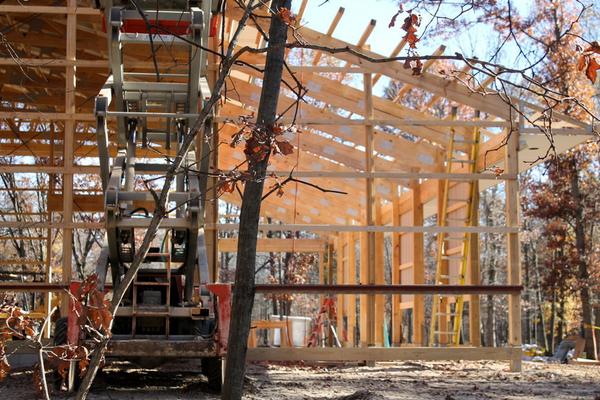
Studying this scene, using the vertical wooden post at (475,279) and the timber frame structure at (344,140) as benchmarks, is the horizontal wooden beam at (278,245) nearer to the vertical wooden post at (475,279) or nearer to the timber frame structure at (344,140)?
the timber frame structure at (344,140)

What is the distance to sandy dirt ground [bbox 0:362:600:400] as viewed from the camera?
8.26 m

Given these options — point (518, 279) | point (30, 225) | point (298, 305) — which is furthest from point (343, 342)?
point (298, 305)

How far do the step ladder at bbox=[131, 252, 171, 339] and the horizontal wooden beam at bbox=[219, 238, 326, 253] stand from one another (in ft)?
31.2

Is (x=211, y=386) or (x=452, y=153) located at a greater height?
(x=452, y=153)

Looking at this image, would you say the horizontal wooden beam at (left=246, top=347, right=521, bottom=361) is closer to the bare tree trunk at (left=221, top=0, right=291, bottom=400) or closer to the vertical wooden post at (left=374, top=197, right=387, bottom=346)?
the vertical wooden post at (left=374, top=197, right=387, bottom=346)

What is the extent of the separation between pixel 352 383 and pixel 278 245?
1046cm

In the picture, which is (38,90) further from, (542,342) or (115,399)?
(542,342)

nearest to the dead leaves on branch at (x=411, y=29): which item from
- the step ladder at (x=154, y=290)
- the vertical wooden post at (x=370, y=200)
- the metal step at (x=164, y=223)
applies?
the metal step at (x=164, y=223)

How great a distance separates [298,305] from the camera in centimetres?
4772

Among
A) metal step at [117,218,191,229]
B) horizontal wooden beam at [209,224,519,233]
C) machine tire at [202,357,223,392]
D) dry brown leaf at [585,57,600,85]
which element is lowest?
machine tire at [202,357,223,392]

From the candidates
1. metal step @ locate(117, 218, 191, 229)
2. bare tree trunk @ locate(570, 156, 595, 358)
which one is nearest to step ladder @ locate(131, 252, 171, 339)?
metal step @ locate(117, 218, 191, 229)

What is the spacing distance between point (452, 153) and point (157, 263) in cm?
633

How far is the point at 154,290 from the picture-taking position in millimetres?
8578

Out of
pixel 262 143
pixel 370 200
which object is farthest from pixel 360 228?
pixel 262 143
